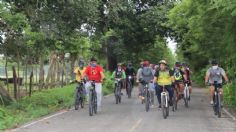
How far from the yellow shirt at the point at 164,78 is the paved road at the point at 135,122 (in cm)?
114

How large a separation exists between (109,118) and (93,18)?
6.16m

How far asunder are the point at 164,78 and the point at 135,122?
2969 mm

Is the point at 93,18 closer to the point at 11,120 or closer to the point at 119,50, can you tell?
the point at 11,120

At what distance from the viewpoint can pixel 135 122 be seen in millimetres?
16469

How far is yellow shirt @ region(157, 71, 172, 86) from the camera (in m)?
18.8

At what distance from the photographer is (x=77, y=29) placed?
79.2ft

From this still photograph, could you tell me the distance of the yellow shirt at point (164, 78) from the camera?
1884 centimetres

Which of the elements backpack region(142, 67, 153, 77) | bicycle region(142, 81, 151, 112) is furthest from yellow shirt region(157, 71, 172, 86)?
backpack region(142, 67, 153, 77)

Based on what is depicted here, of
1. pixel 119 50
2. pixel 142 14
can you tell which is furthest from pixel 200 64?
pixel 142 14

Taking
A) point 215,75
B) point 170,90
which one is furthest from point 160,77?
point 215,75

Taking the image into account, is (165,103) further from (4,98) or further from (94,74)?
(4,98)

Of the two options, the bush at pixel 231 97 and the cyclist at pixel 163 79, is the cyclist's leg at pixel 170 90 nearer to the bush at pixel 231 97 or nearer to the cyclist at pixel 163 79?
the cyclist at pixel 163 79

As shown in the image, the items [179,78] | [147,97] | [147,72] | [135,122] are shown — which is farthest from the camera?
[147,72]

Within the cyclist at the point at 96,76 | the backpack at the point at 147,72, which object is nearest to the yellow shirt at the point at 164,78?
the cyclist at the point at 96,76
